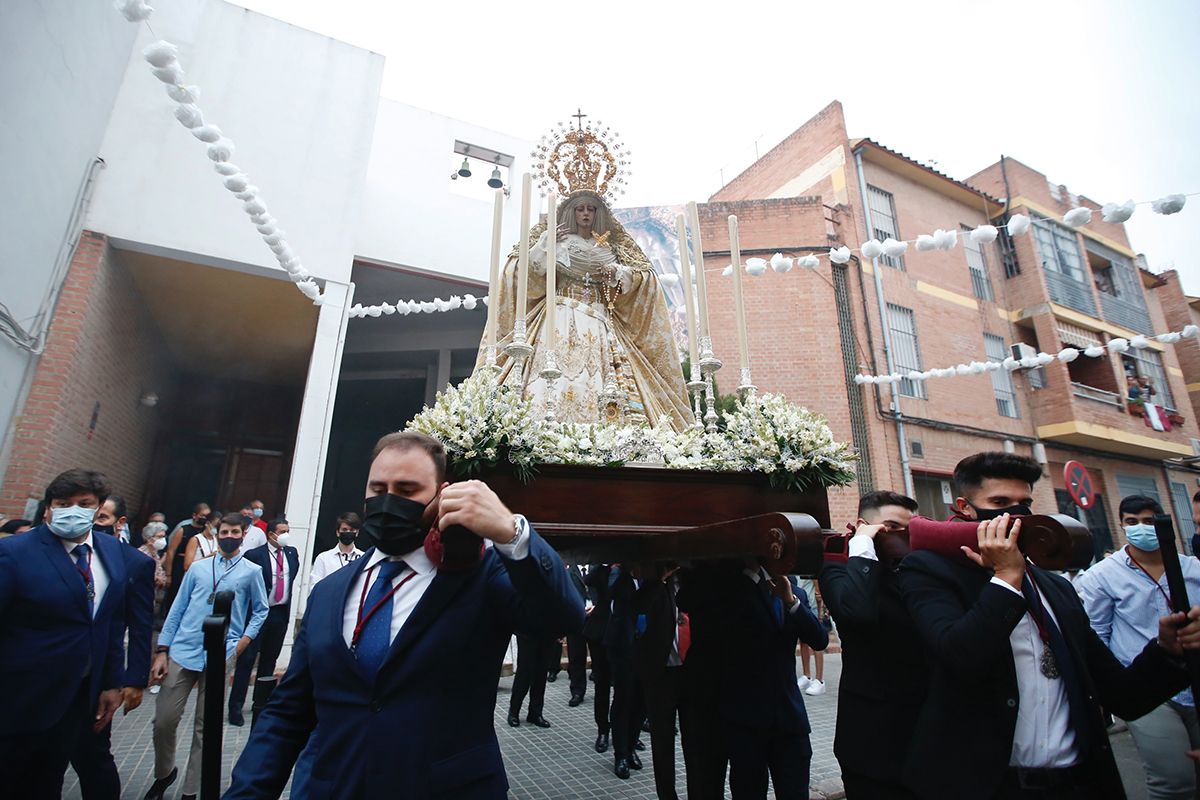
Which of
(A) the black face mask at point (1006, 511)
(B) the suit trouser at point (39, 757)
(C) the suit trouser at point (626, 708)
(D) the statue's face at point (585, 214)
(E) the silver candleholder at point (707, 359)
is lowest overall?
(C) the suit trouser at point (626, 708)

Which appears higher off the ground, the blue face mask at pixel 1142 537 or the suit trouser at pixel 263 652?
the blue face mask at pixel 1142 537

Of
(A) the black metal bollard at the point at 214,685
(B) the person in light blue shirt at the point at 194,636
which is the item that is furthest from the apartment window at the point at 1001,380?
(A) the black metal bollard at the point at 214,685

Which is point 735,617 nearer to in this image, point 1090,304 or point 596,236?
point 596,236

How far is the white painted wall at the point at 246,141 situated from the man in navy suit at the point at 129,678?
6337 mm

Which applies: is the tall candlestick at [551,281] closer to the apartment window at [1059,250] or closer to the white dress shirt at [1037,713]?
the white dress shirt at [1037,713]

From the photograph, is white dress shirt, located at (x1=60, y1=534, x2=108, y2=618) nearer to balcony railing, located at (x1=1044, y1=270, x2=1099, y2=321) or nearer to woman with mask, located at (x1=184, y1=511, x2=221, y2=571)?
woman with mask, located at (x1=184, y1=511, x2=221, y2=571)

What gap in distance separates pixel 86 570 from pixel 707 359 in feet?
11.6

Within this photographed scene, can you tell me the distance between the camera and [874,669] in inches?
108

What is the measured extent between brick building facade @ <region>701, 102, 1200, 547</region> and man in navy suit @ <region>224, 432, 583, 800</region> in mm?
11760

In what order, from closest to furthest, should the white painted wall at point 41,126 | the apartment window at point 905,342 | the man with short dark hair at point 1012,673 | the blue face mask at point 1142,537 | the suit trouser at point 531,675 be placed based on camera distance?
the man with short dark hair at point 1012,673 → the blue face mask at point 1142,537 → the suit trouser at point 531,675 → the white painted wall at point 41,126 → the apartment window at point 905,342

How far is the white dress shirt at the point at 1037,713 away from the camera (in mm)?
1955

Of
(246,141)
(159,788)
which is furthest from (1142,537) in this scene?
(246,141)

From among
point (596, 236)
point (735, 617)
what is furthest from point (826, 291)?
point (735, 617)

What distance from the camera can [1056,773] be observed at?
6.33 ft
